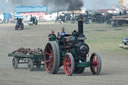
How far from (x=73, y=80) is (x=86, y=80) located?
1.25 feet

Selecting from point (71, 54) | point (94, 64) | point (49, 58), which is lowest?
point (94, 64)

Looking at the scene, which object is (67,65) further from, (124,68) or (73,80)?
(124,68)

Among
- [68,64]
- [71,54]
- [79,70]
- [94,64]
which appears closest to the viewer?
[71,54]

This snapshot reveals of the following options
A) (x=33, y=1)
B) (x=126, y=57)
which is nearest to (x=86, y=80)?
(x=126, y=57)

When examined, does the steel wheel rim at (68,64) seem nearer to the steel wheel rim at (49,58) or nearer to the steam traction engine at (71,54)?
the steam traction engine at (71,54)

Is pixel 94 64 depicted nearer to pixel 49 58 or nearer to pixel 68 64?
pixel 68 64

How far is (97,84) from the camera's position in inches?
460

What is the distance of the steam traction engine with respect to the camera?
1392cm

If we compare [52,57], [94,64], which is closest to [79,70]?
[94,64]

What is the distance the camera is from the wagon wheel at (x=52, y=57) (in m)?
14.2

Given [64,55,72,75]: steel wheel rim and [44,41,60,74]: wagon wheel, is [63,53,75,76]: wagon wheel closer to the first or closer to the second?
[64,55,72,75]: steel wheel rim

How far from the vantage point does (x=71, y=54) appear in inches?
546

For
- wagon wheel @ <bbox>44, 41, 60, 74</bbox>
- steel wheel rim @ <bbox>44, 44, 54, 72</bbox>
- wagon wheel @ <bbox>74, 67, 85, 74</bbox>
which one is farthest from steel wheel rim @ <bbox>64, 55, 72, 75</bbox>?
wagon wheel @ <bbox>74, 67, 85, 74</bbox>

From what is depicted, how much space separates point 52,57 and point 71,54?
1.02 m
